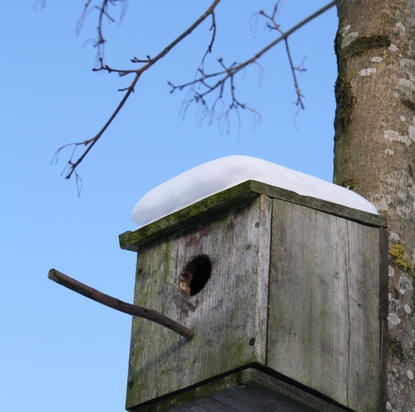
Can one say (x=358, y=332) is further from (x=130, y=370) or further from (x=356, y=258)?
(x=130, y=370)

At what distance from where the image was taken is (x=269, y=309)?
3875mm

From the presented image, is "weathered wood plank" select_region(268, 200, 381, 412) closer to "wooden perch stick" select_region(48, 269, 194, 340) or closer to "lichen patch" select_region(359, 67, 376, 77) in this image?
"wooden perch stick" select_region(48, 269, 194, 340)

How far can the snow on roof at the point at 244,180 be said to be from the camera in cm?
410

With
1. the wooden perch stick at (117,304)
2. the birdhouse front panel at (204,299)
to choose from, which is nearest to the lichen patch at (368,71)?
the birdhouse front panel at (204,299)

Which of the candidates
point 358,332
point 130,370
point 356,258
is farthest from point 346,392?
point 130,370

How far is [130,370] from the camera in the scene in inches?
173

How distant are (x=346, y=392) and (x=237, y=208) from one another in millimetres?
705

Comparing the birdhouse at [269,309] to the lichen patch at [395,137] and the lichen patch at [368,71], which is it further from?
the lichen patch at [368,71]

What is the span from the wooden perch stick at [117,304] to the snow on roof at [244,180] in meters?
0.46

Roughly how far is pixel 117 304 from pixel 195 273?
521 millimetres

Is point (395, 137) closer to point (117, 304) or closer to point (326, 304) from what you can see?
point (326, 304)

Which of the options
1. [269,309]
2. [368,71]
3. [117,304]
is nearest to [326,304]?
[269,309]

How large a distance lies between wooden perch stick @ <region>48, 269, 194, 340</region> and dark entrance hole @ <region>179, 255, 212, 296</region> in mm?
182

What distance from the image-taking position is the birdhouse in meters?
3.87
